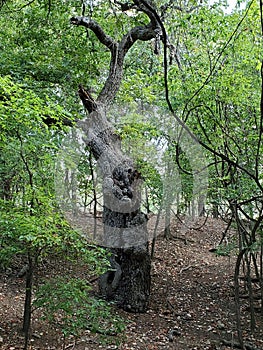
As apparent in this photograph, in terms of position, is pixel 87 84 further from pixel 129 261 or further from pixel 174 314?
pixel 174 314

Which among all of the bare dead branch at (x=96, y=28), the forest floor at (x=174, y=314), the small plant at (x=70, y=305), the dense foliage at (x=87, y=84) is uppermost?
the bare dead branch at (x=96, y=28)

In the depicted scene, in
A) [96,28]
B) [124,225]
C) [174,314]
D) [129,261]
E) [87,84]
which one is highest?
[96,28]

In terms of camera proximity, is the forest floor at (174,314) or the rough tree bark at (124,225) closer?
the forest floor at (174,314)

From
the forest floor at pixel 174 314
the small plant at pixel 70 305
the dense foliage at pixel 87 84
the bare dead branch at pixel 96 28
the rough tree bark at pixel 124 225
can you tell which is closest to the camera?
the small plant at pixel 70 305

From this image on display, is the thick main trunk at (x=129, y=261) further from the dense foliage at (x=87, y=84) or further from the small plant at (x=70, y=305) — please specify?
the small plant at (x=70, y=305)

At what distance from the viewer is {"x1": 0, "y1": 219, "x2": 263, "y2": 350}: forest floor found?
3.71m

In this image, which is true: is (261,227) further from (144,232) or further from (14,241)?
(14,241)

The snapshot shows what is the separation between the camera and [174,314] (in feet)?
16.4

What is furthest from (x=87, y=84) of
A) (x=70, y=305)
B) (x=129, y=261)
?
(x=70, y=305)

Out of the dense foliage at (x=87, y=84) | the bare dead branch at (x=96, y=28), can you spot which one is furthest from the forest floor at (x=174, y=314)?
the bare dead branch at (x=96, y=28)

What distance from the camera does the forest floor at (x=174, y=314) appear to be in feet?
12.2

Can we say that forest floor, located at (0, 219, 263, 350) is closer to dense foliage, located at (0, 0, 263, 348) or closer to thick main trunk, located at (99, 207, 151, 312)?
thick main trunk, located at (99, 207, 151, 312)

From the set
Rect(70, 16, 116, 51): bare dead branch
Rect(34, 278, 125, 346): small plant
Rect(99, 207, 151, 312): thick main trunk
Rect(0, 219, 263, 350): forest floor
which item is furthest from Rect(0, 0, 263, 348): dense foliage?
Rect(99, 207, 151, 312): thick main trunk

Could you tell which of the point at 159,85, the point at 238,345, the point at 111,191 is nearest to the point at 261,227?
the point at 238,345
